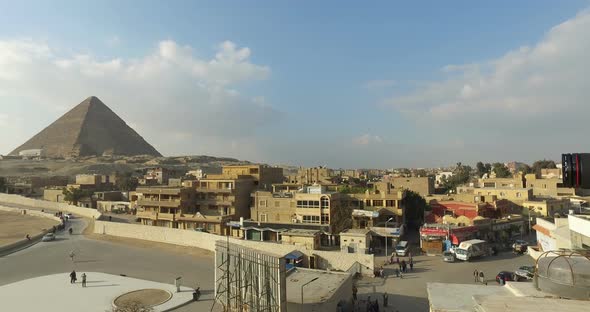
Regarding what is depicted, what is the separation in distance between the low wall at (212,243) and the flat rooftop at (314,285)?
12.7 ft

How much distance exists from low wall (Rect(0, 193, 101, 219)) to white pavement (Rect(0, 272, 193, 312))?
105 ft

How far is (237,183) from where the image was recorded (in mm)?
45250

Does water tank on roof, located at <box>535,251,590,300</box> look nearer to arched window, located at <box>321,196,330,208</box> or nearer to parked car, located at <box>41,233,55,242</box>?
arched window, located at <box>321,196,330,208</box>

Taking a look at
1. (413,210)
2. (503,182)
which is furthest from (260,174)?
(503,182)

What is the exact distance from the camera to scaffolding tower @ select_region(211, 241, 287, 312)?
14.4 metres

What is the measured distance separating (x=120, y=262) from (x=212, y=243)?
7983 mm

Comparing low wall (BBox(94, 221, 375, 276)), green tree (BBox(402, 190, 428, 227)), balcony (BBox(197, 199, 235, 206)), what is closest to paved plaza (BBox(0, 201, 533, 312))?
low wall (BBox(94, 221, 375, 276))

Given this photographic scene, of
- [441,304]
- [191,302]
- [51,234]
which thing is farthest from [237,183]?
[441,304]

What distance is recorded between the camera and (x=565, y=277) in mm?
7426

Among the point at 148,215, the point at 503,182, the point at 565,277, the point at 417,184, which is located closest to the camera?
the point at 565,277

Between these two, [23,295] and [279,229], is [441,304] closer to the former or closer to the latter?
[23,295]

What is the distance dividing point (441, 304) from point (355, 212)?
1145 inches

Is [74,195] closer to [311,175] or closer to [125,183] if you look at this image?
[125,183]

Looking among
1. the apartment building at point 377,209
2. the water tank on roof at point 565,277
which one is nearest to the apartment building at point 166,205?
the apartment building at point 377,209
